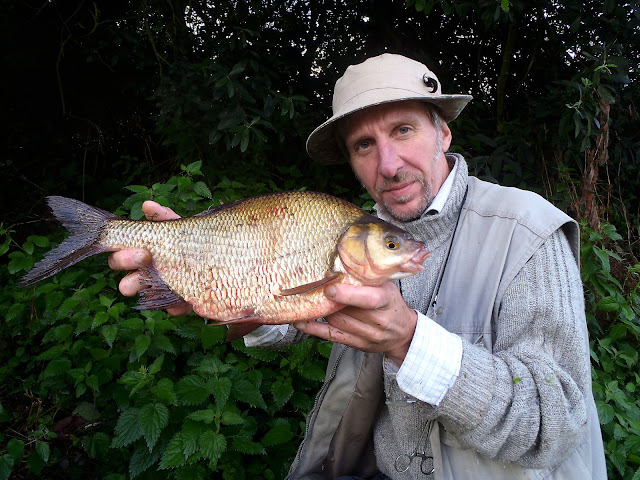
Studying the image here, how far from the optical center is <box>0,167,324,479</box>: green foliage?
193 centimetres

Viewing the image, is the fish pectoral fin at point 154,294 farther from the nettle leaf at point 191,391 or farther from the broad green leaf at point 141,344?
the broad green leaf at point 141,344

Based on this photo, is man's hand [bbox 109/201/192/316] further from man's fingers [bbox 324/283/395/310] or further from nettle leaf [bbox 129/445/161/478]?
nettle leaf [bbox 129/445/161/478]

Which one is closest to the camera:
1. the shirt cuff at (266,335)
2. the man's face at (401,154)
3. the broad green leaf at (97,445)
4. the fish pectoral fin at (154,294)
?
the fish pectoral fin at (154,294)

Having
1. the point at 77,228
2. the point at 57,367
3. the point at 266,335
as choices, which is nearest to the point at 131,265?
the point at 77,228

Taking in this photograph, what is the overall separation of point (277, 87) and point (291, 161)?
2.32ft

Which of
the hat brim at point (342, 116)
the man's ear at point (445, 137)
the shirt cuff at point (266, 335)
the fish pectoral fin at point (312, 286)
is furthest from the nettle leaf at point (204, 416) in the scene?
the man's ear at point (445, 137)

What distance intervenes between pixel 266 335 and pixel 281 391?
0.43 metres

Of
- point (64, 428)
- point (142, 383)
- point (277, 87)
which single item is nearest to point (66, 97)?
point (277, 87)

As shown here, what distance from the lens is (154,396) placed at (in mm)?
2021

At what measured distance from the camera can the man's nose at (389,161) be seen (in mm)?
1689

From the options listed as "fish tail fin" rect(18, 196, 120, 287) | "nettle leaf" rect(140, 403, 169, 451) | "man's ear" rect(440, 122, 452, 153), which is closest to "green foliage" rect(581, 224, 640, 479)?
"man's ear" rect(440, 122, 452, 153)

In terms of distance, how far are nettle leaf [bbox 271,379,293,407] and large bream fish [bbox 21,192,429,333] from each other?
93 centimetres

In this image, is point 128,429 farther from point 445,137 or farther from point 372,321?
point 445,137

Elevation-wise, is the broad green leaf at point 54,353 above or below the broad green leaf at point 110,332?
below
